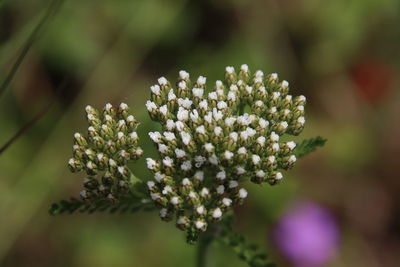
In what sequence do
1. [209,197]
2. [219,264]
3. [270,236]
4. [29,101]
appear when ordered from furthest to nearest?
[29,101] → [270,236] → [219,264] → [209,197]

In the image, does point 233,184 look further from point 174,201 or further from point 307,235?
point 307,235

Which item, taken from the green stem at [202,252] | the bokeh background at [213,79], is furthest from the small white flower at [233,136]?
the bokeh background at [213,79]

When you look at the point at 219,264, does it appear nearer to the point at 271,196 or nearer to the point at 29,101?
the point at 271,196

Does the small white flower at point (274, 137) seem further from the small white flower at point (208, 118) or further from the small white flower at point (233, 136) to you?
the small white flower at point (208, 118)

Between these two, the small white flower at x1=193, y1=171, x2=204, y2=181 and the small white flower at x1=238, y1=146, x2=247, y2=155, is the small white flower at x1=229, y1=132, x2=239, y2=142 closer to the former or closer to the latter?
the small white flower at x1=238, y1=146, x2=247, y2=155

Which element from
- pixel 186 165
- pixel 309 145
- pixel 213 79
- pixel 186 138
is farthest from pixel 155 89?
pixel 213 79

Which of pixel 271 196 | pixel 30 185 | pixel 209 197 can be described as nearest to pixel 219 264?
pixel 271 196
